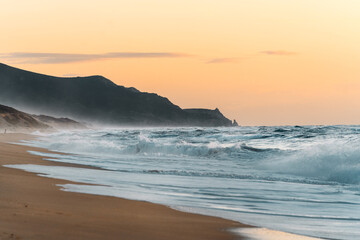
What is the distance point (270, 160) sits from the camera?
728 inches

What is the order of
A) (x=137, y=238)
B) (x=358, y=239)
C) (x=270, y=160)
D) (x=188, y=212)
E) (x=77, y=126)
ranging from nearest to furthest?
(x=137, y=238)
(x=358, y=239)
(x=188, y=212)
(x=270, y=160)
(x=77, y=126)

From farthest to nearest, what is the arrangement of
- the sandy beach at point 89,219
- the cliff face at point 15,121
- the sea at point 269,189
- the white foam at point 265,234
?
the cliff face at point 15,121 < the sea at point 269,189 < the white foam at point 265,234 < the sandy beach at point 89,219

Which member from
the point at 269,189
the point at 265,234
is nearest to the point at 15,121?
the point at 269,189

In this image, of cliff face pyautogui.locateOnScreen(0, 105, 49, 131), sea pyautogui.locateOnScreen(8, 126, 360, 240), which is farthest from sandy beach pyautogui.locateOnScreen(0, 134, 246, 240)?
cliff face pyautogui.locateOnScreen(0, 105, 49, 131)

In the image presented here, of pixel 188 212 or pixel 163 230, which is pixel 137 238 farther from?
pixel 188 212

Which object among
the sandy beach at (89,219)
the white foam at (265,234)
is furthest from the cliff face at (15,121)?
the white foam at (265,234)

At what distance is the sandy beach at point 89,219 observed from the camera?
5.14 meters

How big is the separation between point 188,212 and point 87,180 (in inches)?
151

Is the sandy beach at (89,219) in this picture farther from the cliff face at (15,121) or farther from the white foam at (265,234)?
the cliff face at (15,121)

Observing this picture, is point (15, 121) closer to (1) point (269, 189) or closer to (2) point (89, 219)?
(1) point (269, 189)

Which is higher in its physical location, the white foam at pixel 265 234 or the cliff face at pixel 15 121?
the cliff face at pixel 15 121

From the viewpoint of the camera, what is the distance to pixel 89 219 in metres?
5.97

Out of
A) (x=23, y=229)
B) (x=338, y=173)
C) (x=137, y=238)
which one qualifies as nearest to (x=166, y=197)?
(x=137, y=238)

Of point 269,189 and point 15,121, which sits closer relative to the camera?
point 269,189
